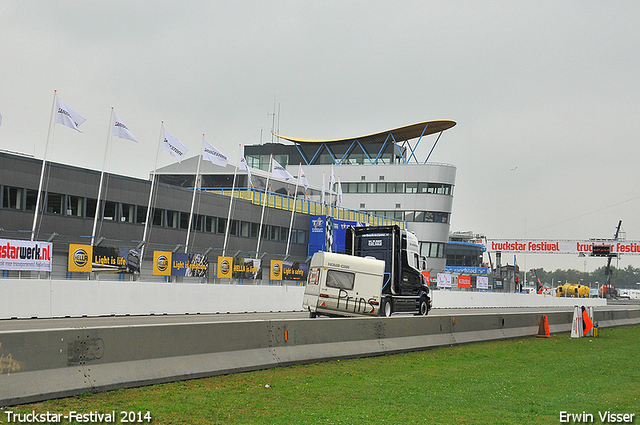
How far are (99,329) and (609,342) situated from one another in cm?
1744

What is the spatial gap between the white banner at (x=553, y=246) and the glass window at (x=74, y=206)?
6260 cm

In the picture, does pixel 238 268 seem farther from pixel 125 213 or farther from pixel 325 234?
pixel 325 234

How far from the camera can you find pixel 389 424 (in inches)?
297

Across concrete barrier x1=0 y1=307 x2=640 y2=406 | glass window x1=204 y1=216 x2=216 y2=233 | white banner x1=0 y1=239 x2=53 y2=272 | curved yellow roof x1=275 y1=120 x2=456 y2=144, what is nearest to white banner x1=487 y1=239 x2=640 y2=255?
curved yellow roof x1=275 y1=120 x2=456 y2=144

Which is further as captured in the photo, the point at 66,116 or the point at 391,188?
the point at 391,188

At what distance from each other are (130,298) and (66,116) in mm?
11039

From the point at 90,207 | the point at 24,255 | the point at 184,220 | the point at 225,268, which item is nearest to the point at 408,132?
the point at 184,220

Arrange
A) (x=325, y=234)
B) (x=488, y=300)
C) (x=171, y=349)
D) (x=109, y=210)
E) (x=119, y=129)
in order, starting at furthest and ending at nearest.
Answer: (x=325, y=234) → (x=488, y=300) → (x=109, y=210) → (x=119, y=129) → (x=171, y=349)

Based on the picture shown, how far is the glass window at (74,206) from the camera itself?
40109 mm

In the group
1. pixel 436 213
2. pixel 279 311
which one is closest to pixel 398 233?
pixel 279 311

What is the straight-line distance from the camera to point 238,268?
139ft

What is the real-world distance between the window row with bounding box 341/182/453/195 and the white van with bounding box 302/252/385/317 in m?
68.9

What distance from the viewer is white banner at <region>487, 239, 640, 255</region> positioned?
89.2 meters

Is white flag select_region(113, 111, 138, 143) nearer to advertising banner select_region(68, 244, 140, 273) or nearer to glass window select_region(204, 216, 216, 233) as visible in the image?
advertising banner select_region(68, 244, 140, 273)
